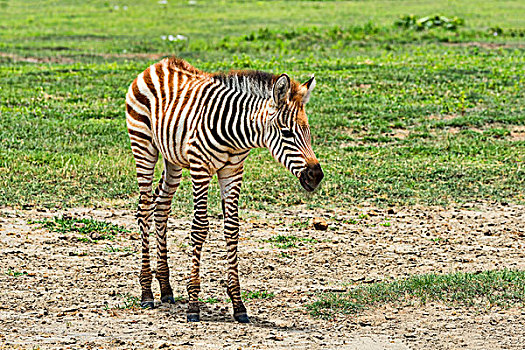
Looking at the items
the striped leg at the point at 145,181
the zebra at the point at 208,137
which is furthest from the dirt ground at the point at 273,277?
the striped leg at the point at 145,181

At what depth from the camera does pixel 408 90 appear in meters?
18.9

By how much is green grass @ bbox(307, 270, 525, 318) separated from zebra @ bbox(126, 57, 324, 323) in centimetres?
94

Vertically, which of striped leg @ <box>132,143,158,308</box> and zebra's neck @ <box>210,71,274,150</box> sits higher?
zebra's neck @ <box>210,71,274,150</box>

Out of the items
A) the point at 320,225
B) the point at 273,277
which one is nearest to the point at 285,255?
the point at 273,277

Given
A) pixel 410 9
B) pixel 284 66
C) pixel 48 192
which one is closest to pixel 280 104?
pixel 48 192

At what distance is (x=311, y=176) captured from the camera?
20.6 ft

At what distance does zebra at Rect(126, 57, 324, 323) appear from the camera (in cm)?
653

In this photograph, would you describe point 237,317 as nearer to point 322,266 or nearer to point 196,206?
point 196,206

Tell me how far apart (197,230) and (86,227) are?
3.03 meters

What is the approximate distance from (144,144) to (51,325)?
75.2 inches

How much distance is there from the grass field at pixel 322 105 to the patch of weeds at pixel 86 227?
2.63ft

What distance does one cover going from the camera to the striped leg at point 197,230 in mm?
6824

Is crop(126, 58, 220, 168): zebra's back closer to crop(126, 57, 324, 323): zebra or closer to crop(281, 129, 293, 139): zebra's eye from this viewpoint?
crop(126, 57, 324, 323): zebra

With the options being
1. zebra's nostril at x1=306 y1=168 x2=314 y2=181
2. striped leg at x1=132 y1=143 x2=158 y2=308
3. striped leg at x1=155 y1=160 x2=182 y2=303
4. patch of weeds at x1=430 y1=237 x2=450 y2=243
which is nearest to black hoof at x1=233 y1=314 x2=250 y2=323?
striped leg at x1=155 y1=160 x2=182 y2=303
